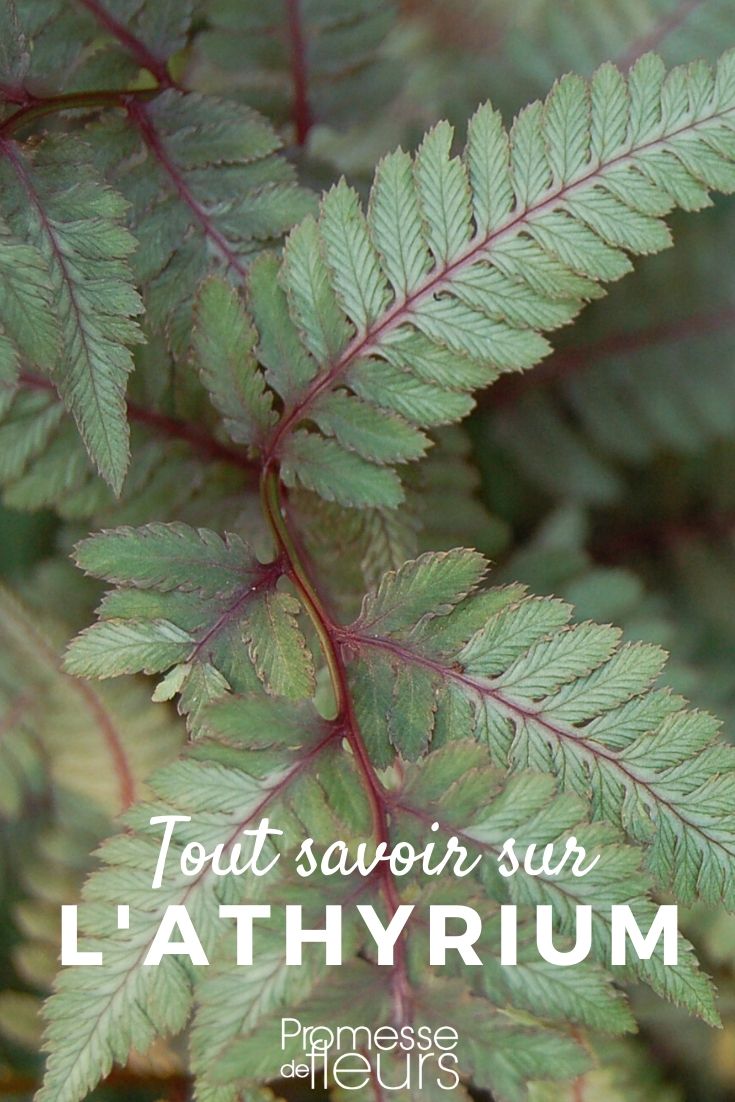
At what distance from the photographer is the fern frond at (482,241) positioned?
66 cm

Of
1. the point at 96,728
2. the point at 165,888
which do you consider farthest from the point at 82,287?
the point at 96,728

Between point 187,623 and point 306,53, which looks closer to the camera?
point 187,623

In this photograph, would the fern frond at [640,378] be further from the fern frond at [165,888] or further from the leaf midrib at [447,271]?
the fern frond at [165,888]

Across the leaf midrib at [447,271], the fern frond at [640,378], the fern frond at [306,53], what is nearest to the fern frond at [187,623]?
the leaf midrib at [447,271]

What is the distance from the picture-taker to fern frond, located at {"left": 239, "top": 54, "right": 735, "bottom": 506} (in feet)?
2.16

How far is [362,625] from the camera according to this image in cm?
70

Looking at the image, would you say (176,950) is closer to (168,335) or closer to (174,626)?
(174,626)

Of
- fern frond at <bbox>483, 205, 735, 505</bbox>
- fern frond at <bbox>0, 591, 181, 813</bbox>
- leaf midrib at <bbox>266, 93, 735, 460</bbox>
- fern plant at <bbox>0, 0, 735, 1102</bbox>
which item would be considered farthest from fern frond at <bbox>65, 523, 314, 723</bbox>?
fern frond at <bbox>483, 205, 735, 505</bbox>

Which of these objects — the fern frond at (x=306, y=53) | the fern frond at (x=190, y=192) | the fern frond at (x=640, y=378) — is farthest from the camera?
the fern frond at (x=640, y=378)

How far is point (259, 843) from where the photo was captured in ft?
2.11

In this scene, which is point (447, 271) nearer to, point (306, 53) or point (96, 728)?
point (306, 53)

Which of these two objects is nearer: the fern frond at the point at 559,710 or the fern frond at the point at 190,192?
the fern frond at the point at 559,710

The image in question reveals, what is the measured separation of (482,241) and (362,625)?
26 cm

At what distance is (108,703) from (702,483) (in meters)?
0.79
